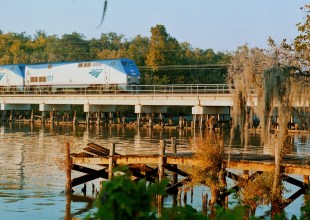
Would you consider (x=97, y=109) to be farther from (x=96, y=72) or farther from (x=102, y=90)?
(x=96, y=72)

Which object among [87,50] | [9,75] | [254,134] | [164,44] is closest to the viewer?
[254,134]

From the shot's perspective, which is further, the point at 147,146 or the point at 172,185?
the point at 147,146

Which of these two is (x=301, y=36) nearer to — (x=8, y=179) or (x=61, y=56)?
(x=8, y=179)

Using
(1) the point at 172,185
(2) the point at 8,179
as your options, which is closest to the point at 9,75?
(2) the point at 8,179

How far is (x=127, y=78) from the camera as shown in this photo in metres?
72.2

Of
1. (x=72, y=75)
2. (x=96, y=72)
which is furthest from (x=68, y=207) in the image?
(x=72, y=75)

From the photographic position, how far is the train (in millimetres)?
Answer: 72688

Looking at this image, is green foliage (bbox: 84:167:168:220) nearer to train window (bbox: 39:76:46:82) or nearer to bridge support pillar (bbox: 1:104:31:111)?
train window (bbox: 39:76:46:82)

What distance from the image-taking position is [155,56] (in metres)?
91.3

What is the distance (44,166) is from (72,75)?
1744 inches

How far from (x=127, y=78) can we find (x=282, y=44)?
176ft

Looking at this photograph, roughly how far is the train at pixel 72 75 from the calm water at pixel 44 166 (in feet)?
42.5

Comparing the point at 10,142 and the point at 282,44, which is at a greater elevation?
the point at 282,44

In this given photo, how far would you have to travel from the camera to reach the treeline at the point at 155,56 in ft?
298
